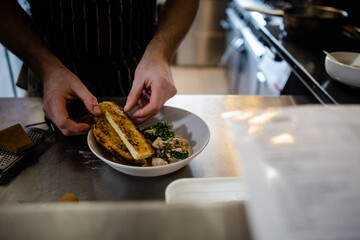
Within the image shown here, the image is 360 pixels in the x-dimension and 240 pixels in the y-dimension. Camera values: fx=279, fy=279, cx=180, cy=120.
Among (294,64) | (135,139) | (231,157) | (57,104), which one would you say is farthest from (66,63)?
(294,64)

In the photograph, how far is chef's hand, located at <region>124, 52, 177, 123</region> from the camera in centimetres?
94

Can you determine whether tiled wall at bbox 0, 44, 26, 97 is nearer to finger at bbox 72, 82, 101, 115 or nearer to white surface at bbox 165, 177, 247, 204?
finger at bbox 72, 82, 101, 115

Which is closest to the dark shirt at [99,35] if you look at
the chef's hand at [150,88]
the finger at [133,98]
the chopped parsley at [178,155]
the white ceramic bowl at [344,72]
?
the chef's hand at [150,88]

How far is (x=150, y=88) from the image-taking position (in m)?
1.02

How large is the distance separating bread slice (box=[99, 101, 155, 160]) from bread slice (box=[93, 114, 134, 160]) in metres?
0.01

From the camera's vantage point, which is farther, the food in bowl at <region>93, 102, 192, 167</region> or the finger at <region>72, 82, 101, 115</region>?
the finger at <region>72, 82, 101, 115</region>

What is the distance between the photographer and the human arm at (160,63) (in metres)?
0.96

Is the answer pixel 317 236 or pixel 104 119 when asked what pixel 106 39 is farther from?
pixel 317 236

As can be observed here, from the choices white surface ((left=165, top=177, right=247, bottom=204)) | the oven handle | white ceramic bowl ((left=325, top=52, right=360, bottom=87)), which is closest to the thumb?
white surface ((left=165, top=177, right=247, bottom=204))

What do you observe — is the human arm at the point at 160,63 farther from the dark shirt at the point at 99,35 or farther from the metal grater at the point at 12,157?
the metal grater at the point at 12,157

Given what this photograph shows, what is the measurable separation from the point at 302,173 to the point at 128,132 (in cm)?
64

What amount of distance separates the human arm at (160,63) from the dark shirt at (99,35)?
0.15 metres

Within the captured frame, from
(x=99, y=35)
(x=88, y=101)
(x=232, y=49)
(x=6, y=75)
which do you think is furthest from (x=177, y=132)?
(x=232, y=49)

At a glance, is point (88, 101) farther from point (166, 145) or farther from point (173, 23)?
point (173, 23)
